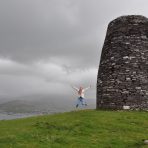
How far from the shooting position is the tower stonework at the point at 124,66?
104 feet

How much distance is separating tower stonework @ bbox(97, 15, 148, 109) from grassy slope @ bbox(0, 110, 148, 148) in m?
2.31

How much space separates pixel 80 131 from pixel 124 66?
33.7 feet

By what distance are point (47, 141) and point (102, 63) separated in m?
13.9

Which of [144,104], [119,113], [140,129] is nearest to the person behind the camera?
[140,129]

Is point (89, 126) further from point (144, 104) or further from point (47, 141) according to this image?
point (144, 104)

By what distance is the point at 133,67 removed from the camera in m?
32.4

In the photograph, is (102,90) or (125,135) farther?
(102,90)

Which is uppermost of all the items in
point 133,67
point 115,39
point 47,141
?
point 115,39

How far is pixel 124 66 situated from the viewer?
32500mm

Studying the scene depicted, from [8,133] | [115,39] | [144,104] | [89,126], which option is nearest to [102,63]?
[115,39]

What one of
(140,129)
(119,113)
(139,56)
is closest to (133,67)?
(139,56)

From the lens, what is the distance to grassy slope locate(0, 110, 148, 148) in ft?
68.8

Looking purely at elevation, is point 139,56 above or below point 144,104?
above

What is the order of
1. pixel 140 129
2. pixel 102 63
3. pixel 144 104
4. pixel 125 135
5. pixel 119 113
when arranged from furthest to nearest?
pixel 102 63 → pixel 144 104 → pixel 119 113 → pixel 140 129 → pixel 125 135
